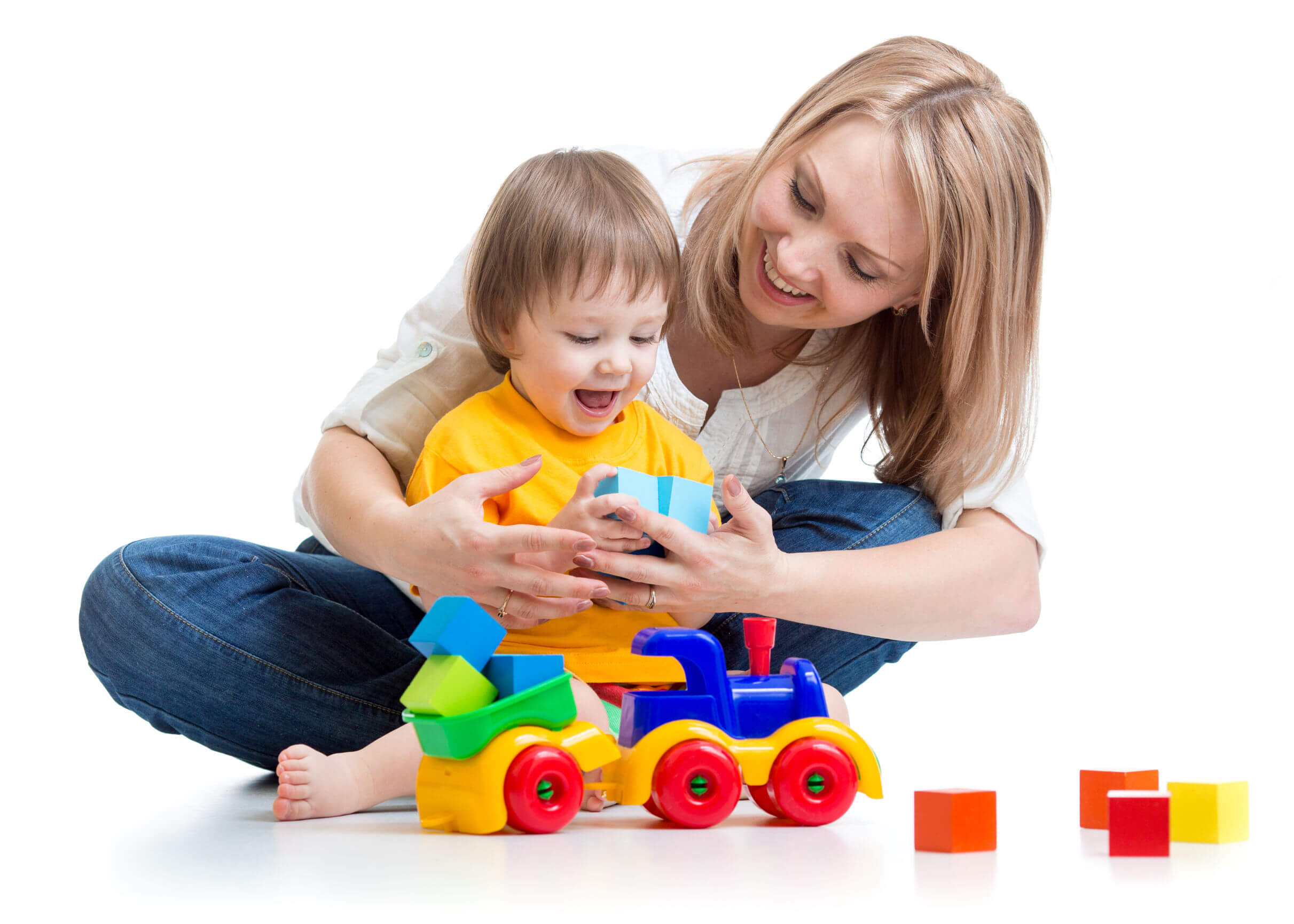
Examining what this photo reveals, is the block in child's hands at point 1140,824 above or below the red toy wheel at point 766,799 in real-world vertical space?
above

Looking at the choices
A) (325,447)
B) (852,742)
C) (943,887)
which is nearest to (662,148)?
(325,447)

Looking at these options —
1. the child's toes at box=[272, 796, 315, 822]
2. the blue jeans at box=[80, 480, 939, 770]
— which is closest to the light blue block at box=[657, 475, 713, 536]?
the blue jeans at box=[80, 480, 939, 770]

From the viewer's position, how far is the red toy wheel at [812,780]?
1.59 m

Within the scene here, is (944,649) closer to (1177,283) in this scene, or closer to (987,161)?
(1177,283)

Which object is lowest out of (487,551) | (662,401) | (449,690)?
(449,690)

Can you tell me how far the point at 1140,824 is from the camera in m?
1.42

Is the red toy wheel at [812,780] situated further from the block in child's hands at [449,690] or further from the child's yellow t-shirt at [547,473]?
the block in child's hands at [449,690]

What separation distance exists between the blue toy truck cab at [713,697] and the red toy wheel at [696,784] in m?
0.05

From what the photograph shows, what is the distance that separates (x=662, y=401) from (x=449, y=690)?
0.77 meters

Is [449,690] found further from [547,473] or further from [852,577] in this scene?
[852,577]

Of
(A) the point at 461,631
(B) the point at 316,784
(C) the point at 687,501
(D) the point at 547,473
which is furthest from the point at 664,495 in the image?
(B) the point at 316,784

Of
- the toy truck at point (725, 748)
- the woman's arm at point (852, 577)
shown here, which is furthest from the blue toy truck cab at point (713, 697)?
the woman's arm at point (852, 577)

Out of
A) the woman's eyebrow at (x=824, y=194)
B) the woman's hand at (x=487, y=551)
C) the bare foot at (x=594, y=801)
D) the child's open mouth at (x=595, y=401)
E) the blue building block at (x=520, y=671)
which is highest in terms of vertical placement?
the woman's eyebrow at (x=824, y=194)

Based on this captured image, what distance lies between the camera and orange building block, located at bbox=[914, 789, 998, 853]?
1.42 meters
